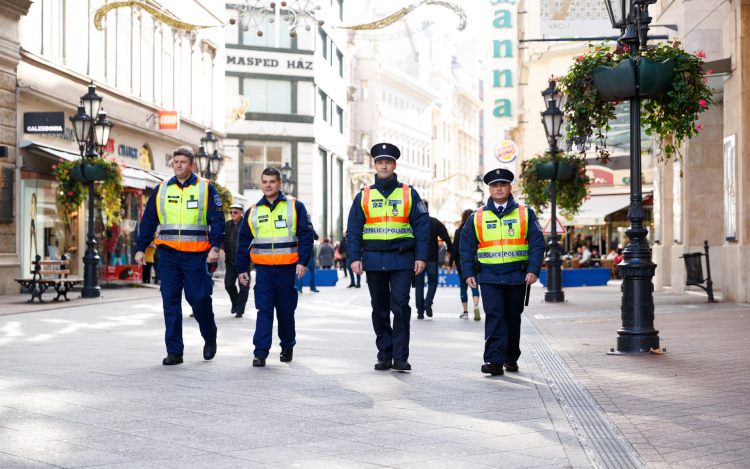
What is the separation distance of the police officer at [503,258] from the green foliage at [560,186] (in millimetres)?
12421

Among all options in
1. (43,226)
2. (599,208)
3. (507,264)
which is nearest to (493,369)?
(507,264)

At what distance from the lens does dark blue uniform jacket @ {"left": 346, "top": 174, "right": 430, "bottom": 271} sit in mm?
8375

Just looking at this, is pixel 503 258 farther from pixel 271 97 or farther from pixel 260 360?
pixel 271 97

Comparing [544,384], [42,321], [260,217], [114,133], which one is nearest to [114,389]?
[260,217]

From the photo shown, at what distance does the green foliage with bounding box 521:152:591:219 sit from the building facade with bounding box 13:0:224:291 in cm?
744

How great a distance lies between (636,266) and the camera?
960 centimetres

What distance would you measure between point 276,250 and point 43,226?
1639cm

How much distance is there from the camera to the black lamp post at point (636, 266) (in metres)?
9.55

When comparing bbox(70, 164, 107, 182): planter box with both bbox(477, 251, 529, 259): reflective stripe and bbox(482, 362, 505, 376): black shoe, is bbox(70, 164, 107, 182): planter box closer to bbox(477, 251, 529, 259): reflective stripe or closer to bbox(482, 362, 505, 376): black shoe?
bbox(477, 251, 529, 259): reflective stripe

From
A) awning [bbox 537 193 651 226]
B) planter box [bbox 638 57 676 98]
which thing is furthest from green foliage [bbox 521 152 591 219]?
awning [bbox 537 193 651 226]

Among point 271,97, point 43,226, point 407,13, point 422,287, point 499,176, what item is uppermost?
point 271,97

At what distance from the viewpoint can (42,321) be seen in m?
14.0

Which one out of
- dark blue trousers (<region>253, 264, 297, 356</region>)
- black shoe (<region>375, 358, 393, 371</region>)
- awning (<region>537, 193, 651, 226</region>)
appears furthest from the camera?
awning (<region>537, 193, 651, 226</region>)

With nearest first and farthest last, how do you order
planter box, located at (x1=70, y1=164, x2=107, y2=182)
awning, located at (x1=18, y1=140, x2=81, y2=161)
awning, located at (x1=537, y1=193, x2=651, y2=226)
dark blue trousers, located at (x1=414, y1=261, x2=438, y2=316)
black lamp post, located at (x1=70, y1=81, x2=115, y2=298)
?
1. dark blue trousers, located at (x1=414, y1=261, x2=438, y2=316)
2. black lamp post, located at (x1=70, y1=81, x2=115, y2=298)
3. planter box, located at (x1=70, y1=164, x2=107, y2=182)
4. awning, located at (x1=18, y1=140, x2=81, y2=161)
5. awning, located at (x1=537, y1=193, x2=651, y2=226)
